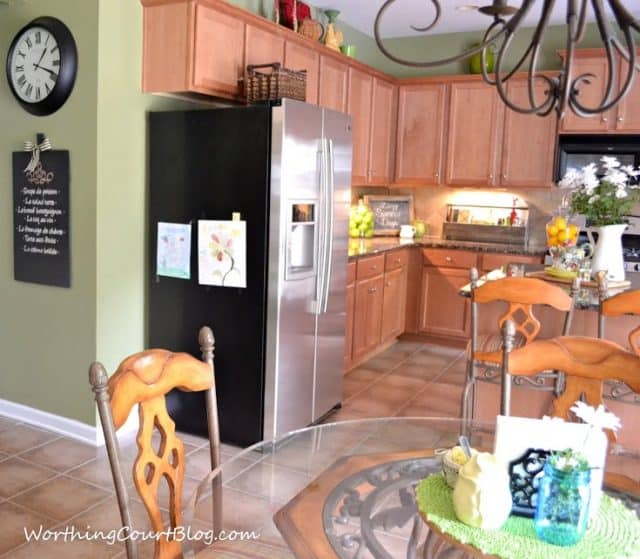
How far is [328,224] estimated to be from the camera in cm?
373

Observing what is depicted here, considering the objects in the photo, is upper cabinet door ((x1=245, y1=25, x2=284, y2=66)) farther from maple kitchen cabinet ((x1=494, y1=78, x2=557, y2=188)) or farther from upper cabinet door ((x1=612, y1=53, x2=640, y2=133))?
upper cabinet door ((x1=612, y1=53, x2=640, y2=133))

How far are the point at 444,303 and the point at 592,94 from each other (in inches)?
81.8

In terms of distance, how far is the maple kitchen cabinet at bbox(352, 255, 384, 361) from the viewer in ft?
16.0

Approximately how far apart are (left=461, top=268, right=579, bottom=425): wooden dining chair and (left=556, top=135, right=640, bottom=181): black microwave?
2636 millimetres

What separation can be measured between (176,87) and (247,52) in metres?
0.57

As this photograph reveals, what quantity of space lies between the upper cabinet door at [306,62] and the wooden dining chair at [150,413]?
292 cm

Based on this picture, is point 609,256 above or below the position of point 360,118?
below

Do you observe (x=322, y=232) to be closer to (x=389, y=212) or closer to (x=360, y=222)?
(x=360, y=222)

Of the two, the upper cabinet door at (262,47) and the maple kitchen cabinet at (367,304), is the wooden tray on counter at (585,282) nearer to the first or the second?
the maple kitchen cabinet at (367,304)

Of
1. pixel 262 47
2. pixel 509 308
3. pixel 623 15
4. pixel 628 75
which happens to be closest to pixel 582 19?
pixel 623 15

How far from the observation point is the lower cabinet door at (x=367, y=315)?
489cm

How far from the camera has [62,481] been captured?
3078 millimetres

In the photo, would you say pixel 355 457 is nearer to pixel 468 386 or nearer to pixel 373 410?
pixel 468 386

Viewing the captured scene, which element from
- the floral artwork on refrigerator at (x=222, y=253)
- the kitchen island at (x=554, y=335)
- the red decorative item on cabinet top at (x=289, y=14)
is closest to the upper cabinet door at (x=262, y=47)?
the red decorative item on cabinet top at (x=289, y=14)
